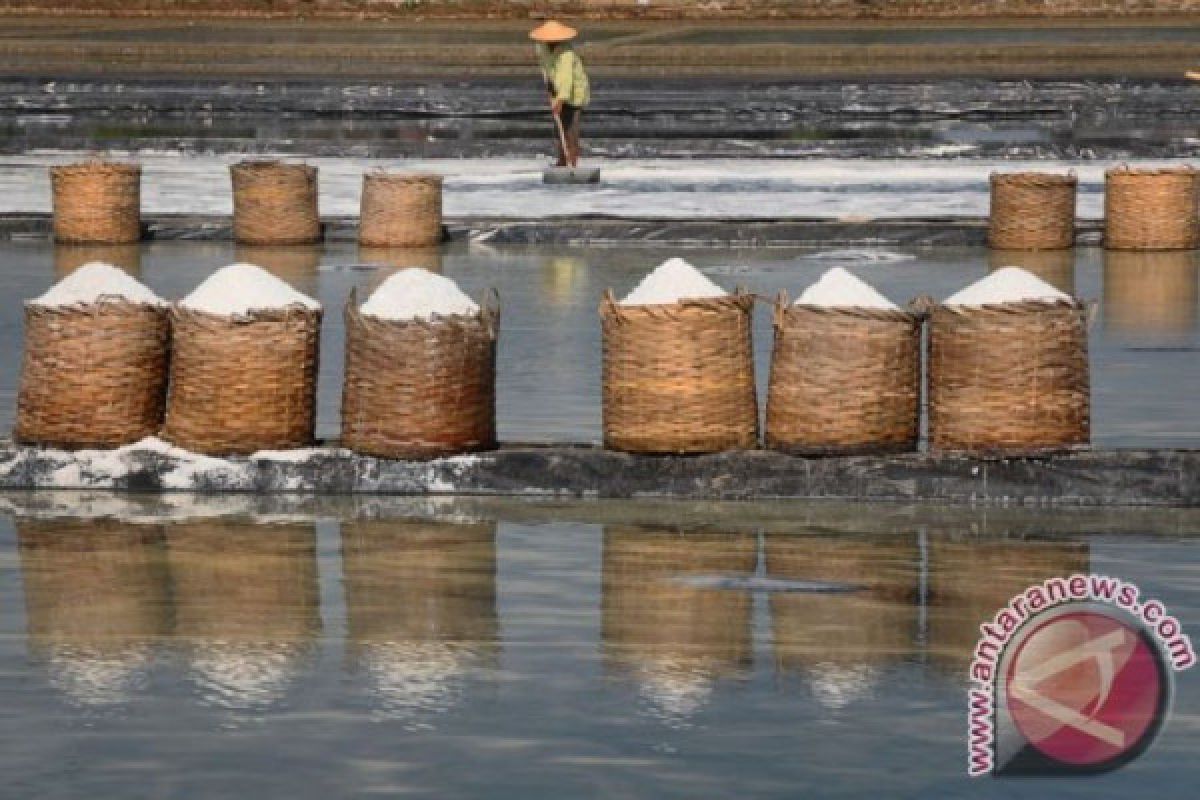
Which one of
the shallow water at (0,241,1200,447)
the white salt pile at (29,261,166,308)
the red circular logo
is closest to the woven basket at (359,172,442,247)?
the shallow water at (0,241,1200,447)

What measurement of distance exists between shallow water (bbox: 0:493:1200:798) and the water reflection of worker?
18560mm

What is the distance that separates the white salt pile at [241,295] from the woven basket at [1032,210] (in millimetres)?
12341

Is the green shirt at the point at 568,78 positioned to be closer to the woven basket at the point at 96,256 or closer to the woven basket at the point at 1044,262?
the woven basket at the point at 96,256

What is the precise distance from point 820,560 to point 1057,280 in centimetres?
1145

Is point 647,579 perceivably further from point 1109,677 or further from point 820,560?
point 1109,677

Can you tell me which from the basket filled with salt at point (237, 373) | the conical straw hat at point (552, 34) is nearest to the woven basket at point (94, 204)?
the conical straw hat at point (552, 34)

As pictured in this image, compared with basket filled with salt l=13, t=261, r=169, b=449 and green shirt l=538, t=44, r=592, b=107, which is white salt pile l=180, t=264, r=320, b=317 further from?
green shirt l=538, t=44, r=592, b=107

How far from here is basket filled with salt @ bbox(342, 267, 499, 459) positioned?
1345 centimetres

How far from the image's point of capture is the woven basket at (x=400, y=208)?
2586 centimetres

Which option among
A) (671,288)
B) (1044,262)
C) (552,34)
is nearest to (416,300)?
(671,288)

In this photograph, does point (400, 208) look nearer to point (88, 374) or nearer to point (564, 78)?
point (564, 78)

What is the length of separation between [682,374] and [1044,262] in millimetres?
11484

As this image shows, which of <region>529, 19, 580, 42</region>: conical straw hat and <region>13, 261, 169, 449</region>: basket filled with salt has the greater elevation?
<region>529, 19, 580, 42</region>: conical straw hat

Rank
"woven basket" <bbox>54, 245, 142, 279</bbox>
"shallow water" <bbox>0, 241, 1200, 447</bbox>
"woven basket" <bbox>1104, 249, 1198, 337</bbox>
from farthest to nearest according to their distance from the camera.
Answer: "woven basket" <bbox>54, 245, 142, 279</bbox>
"woven basket" <bbox>1104, 249, 1198, 337</bbox>
"shallow water" <bbox>0, 241, 1200, 447</bbox>
